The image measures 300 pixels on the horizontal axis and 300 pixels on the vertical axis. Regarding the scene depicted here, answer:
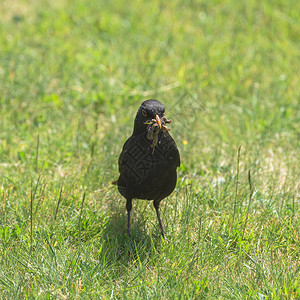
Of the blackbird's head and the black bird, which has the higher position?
the blackbird's head

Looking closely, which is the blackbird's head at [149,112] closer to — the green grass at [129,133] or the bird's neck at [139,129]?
the bird's neck at [139,129]

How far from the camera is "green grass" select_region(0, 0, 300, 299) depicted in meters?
3.42

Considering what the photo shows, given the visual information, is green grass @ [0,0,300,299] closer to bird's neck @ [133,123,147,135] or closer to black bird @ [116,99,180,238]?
black bird @ [116,99,180,238]

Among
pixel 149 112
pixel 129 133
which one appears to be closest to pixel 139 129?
pixel 149 112

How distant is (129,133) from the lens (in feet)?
17.2

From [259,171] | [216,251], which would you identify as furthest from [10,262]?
[259,171]

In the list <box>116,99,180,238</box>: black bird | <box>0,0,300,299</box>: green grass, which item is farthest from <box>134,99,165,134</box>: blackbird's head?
<box>0,0,300,299</box>: green grass

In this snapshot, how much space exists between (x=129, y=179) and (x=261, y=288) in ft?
4.13

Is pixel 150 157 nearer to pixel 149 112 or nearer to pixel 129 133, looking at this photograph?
pixel 149 112

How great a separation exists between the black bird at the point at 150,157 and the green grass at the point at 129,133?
35 cm

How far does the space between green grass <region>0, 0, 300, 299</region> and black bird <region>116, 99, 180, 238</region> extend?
0.35 meters

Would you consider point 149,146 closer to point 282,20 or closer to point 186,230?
point 186,230

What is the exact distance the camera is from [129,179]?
3.80 m

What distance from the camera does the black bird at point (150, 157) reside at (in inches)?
143
